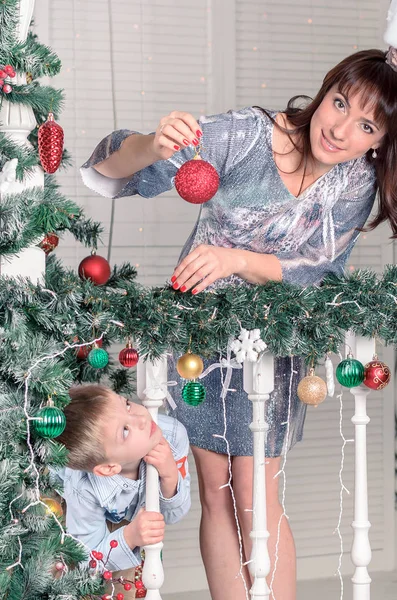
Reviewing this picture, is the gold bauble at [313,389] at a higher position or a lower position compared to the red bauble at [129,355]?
lower

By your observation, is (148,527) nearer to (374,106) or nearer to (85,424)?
(85,424)

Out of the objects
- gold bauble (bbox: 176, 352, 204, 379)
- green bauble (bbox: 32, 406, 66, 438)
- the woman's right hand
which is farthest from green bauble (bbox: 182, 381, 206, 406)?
the woman's right hand

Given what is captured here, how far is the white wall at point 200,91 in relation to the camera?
268cm

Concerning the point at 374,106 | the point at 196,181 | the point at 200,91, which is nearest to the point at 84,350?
the point at 196,181

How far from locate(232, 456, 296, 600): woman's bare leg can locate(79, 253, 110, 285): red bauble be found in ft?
1.36

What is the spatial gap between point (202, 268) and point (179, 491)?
17.4 inches

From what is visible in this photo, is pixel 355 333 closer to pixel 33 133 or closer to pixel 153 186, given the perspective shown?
pixel 153 186

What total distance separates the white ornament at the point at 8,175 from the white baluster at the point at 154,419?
1.22 ft

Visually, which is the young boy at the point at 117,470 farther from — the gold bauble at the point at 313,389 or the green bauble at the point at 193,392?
the gold bauble at the point at 313,389

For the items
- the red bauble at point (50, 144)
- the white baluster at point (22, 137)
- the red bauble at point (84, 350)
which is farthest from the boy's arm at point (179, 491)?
the red bauble at point (50, 144)

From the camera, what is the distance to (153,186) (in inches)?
61.6

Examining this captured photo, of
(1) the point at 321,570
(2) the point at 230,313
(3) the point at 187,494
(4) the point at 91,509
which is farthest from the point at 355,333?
(1) the point at 321,570

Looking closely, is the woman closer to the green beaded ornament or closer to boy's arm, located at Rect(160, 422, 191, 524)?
boy's arm, located at Rect(160, 422, 191, 524)

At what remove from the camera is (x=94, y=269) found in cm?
158
